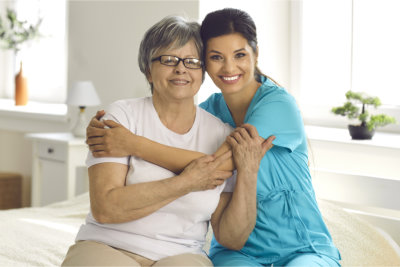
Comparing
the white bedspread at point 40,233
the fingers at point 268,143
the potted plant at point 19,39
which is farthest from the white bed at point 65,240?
the potted plant at point 19,39

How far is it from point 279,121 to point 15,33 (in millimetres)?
3381

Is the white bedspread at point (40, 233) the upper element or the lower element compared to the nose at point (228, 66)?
lower

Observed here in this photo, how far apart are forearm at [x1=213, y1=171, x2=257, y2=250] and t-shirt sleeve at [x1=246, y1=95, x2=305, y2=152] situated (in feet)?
0.43

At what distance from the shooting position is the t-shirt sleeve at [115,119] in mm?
1518

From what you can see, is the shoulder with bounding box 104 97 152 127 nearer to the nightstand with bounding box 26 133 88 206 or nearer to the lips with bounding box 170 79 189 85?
the lips with bounding box 170 79 189 85

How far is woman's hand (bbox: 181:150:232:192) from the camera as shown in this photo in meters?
1.51

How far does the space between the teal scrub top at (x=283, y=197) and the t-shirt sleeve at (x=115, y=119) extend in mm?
351

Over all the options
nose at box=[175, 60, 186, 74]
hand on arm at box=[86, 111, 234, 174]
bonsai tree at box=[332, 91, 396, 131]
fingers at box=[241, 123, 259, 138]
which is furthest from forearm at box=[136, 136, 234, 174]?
bonsai tree at box=[332, 91, 396, 131]

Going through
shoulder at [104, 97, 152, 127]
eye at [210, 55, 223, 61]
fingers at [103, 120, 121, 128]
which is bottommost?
fingers at [103, 120, 121, 128]

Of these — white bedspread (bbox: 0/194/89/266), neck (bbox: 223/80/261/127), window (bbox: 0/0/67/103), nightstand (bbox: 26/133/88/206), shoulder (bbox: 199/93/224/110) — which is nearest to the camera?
neck (bbox: 223/80/261/127)

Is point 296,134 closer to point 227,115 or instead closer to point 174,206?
point 227,115

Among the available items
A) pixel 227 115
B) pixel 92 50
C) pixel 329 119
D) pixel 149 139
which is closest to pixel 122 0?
pixel 92 50

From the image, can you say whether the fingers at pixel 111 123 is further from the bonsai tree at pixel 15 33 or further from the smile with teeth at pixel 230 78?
the bonsai tree at pixel 15 33

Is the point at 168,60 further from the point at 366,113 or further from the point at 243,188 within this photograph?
the point at 366,113
